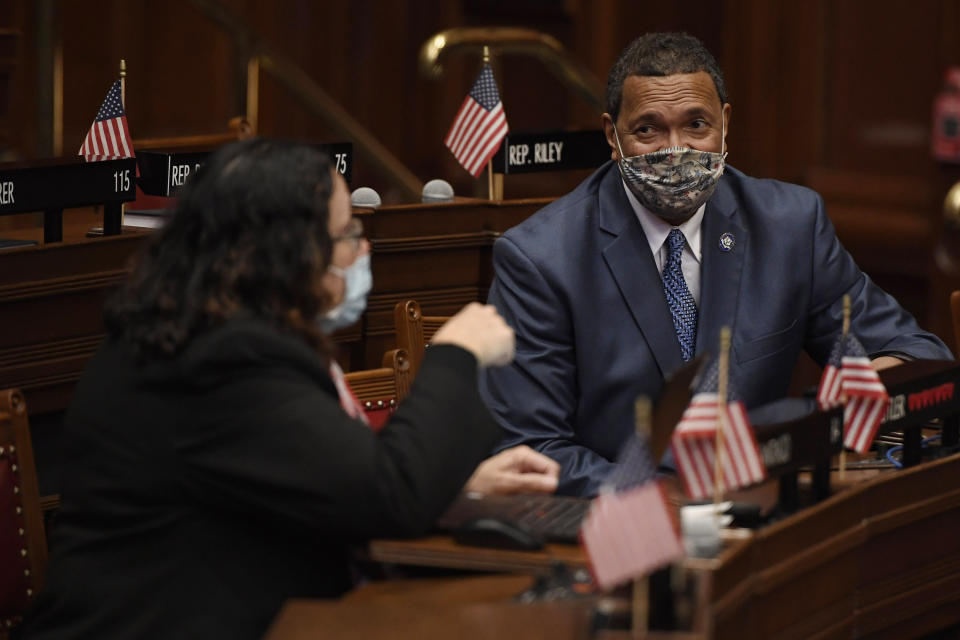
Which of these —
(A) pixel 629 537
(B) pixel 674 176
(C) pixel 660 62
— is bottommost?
(A) pixel 629 537

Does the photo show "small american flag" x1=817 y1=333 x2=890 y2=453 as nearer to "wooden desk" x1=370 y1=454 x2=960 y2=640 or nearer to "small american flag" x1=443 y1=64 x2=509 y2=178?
"wooden desk" x1=370 y1=454 x2=960 y2=640

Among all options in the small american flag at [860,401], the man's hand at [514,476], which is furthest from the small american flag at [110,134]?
the small american flag at [860,401]

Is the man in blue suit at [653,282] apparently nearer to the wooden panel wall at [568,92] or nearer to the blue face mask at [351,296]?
the blue face mask at [351,296]

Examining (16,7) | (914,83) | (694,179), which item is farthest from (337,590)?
(16,7)

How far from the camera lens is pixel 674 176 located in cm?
297

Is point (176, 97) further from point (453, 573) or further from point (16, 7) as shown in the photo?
point (453, 573)

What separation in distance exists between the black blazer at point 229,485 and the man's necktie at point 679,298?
3.29 ft

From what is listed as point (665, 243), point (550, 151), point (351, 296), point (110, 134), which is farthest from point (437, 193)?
point (351, 296)

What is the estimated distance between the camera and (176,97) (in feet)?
26.3

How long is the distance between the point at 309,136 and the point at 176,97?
2.51 feet

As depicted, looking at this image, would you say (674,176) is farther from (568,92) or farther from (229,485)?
(568,92)

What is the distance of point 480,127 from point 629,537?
3299mm

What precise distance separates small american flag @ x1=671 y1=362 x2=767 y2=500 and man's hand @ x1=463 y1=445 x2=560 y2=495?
1.17 feet

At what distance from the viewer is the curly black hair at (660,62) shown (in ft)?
9.95
